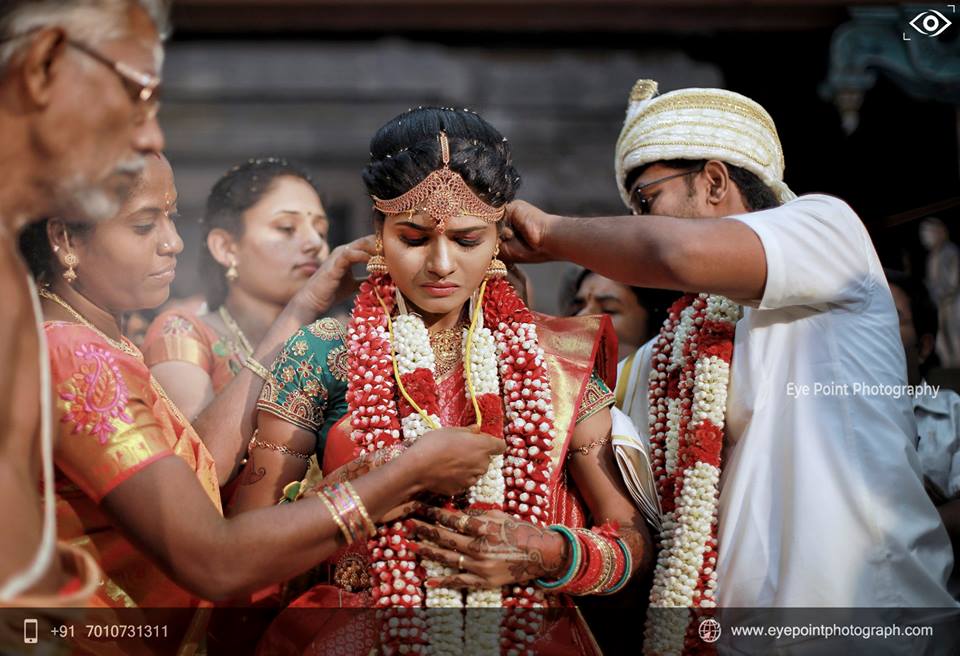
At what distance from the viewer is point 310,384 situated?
3004 millimetres

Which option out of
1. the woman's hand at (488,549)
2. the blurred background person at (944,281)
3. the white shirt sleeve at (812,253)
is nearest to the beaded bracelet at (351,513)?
the woman's hand at (488,549)

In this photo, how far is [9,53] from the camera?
179 centimetres

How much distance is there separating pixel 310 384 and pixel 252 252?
1.95 metres

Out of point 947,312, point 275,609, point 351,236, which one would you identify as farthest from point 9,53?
point 351,236

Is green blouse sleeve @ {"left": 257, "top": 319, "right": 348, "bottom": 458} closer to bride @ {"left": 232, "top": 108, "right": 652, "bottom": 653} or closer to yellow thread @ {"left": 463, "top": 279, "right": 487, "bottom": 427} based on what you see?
bride @ {"left": 232, "top": 108, "right": 652, "bottom": 653}

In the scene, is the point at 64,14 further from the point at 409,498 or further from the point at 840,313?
the point at 840,313

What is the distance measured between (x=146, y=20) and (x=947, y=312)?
551 centimetres

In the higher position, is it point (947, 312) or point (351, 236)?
point (351, 236)

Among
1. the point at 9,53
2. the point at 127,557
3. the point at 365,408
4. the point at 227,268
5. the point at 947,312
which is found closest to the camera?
the point at 9,53

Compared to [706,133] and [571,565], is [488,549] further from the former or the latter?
[706,133]

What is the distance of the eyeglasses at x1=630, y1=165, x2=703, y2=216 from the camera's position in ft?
11.3

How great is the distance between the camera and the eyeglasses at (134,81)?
1.82 meters

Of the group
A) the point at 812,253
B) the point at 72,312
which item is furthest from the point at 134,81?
the point at 812,253

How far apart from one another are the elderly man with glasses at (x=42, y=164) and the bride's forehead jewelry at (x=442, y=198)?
1113mm
